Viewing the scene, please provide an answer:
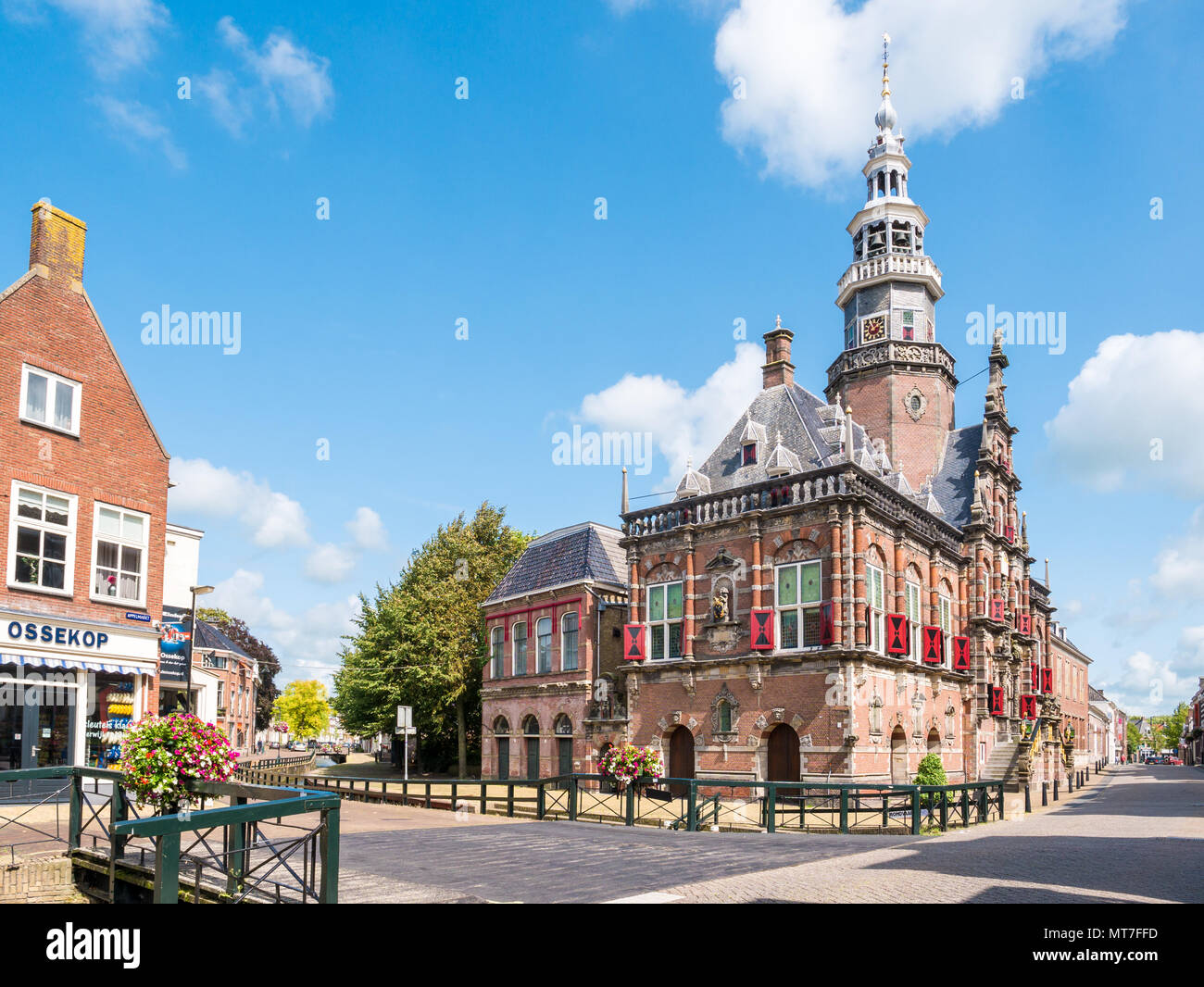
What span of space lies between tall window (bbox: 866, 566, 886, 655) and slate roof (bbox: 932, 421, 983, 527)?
501 inches

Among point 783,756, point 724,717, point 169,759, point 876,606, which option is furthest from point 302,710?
point 169,759

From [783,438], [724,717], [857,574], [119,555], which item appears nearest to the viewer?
[119,555]

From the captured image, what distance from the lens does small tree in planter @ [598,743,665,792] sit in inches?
908

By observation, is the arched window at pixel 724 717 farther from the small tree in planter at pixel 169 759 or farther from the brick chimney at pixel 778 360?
the small tree in planter at pixel 169 759

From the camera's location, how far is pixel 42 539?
2139cm

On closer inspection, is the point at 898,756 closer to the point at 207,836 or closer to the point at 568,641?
the point at 568,641

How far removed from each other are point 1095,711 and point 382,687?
88.1m

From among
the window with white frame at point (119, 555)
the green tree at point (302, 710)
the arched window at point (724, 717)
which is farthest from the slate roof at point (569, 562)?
the green tree at point (302, 710)

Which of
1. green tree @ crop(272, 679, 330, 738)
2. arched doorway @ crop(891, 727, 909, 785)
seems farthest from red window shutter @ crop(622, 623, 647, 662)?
green tree @ crop(272, 679, 330, 738)

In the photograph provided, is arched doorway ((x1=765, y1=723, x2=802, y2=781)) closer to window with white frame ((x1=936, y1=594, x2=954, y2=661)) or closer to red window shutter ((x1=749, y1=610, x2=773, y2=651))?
red window shutter ((x1=749, y1=610, x2=773, y2=651))

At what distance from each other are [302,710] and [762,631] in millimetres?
83890

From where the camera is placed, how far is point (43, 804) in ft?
51.7

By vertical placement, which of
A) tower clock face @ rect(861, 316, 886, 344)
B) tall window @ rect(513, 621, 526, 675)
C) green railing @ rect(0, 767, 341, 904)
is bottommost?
green railing @ rect(0, 767, 341, 904)

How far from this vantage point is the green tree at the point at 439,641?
45.2 m
